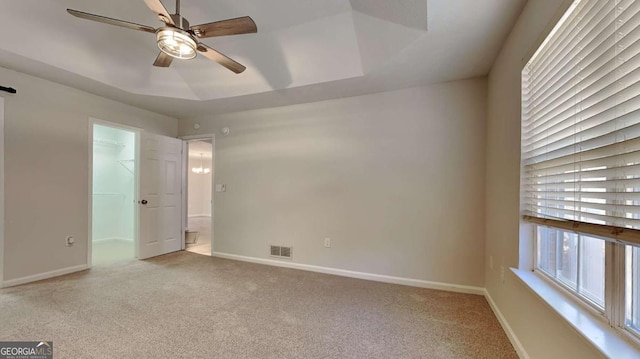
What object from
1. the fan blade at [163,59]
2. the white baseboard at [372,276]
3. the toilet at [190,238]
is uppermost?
the fan blade at [163,59]

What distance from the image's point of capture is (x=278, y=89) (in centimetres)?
341

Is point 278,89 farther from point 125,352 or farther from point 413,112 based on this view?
point 125,352

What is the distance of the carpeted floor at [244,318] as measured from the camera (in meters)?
1.92

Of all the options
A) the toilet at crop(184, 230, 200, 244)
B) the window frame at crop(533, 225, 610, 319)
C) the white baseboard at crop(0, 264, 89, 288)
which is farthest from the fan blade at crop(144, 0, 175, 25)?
the toilet at crop(184, 230, 200, 244)

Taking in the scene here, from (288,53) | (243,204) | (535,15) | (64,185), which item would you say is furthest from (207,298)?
(535,15)

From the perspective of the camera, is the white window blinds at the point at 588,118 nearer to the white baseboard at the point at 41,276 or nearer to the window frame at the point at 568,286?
the window frame at the point at 568,286

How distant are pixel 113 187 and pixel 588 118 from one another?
7.17 m

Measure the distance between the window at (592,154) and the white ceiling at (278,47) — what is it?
0.72 m

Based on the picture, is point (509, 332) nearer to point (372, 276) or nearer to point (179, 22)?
point (372, 276)

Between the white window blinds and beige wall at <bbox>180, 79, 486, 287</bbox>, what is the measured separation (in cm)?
126

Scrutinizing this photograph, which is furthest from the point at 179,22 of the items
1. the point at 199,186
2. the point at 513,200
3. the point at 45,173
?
the point at 199,186

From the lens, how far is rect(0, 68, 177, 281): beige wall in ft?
9.98

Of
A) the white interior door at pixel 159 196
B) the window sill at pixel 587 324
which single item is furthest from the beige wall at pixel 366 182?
the window sill at pixel 587 324

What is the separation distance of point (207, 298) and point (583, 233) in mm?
2966
